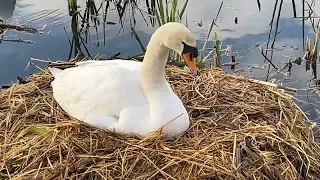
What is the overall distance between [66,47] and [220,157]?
2665 millimetres

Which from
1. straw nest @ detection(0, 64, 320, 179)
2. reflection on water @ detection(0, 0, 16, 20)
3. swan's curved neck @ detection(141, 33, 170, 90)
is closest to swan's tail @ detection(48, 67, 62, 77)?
straw nest @ detection(0, 64, 320, 179)

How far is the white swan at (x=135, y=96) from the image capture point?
11.4 ft

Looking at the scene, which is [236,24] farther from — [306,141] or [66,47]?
[306,141]

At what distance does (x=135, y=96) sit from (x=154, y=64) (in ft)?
0.73

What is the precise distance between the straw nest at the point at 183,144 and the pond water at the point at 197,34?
1039mm

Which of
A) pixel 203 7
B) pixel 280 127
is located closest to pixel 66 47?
pixel 203 7

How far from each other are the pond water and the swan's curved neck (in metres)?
1.65

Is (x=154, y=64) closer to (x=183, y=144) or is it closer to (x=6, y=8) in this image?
(x=183, y=144)

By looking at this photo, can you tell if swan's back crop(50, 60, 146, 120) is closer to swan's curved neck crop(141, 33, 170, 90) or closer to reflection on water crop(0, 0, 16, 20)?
swan's curved neck crop(141, 33, 170, 90)

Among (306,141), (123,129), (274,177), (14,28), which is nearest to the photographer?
(274,177)

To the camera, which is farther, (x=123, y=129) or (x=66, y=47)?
(x=66, y=47)

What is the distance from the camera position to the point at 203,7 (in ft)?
20.9

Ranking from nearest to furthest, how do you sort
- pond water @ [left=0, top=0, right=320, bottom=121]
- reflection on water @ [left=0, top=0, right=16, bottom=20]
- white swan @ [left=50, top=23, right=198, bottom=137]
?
white swan @ [left=50, top=23, right=198, bottom=137], pond water @ [left=0, top=0, right=320, bottom=121], reflection on water @ [left=0, top=0, right=16, bottom=20]

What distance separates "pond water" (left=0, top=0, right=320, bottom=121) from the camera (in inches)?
208
